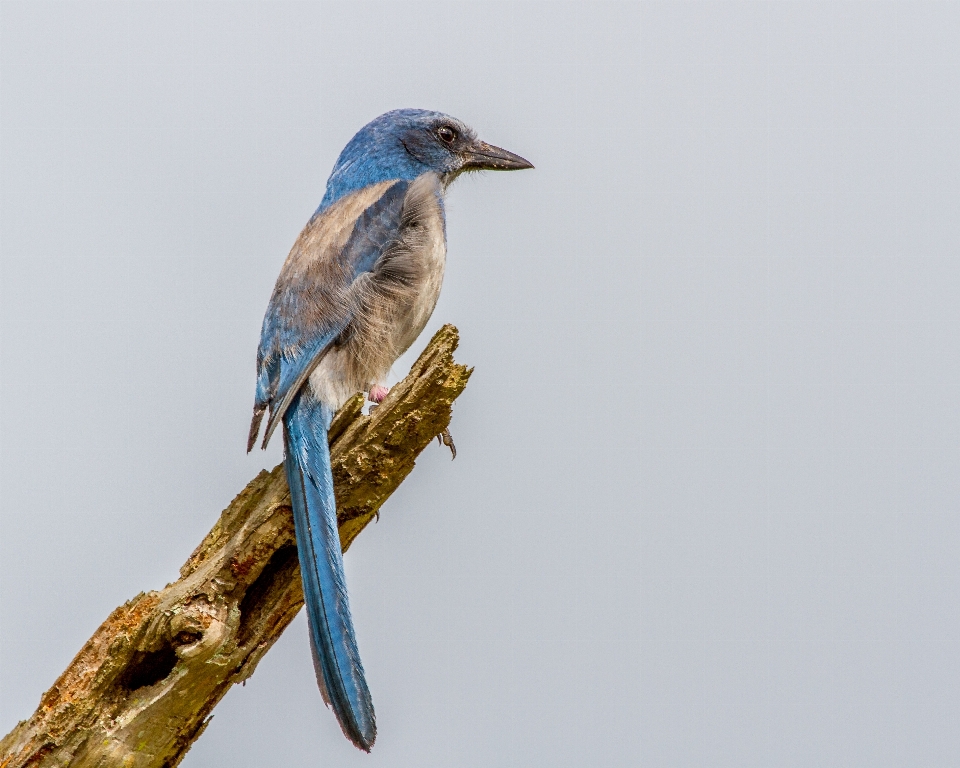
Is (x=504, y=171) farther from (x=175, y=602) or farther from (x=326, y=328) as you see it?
(x=175, y=602)

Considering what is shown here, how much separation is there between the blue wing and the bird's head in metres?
0.61

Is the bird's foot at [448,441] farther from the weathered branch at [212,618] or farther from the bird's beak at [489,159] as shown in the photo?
the bird's beak at [489,159]

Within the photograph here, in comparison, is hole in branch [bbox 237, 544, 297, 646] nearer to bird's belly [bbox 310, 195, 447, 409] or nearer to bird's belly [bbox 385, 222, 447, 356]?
bird's belly [bbox 310, 195, 447, 409]

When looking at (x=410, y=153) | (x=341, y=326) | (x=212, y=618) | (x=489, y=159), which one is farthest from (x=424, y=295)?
(x=212, y=618)

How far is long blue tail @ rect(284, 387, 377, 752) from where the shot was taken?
4422 mm

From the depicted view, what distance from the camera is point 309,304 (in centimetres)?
511

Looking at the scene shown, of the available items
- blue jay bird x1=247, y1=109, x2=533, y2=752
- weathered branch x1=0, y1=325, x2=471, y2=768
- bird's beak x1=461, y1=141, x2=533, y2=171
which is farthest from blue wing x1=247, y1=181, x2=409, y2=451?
bird's beak x1=461, y1=141, x2=533, y2=171

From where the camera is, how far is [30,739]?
13.7 feet

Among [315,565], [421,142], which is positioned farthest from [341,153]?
[315,565]

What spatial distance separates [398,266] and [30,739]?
264 cm

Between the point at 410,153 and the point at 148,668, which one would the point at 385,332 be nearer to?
the point at 410,153

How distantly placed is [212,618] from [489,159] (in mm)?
3467

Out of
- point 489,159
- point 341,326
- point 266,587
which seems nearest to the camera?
point 266,587

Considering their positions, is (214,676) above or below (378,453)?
below
